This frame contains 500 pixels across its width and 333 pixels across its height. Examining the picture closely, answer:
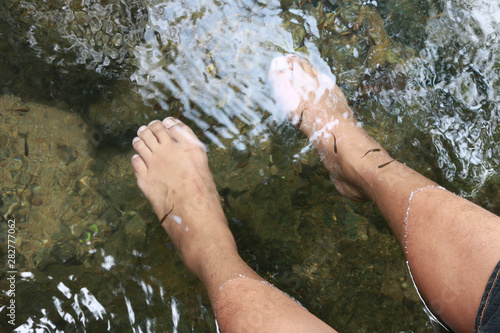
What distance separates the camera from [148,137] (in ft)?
7.27

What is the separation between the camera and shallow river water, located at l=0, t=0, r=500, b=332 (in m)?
1.89

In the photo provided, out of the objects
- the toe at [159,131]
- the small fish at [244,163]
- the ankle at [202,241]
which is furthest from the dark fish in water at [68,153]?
the small fish at [244,163]

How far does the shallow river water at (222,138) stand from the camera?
1887mm

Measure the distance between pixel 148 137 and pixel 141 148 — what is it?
77 mm

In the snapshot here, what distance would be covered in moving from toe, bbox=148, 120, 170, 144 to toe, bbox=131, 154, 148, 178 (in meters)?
0.15

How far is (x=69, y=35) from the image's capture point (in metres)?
2.19

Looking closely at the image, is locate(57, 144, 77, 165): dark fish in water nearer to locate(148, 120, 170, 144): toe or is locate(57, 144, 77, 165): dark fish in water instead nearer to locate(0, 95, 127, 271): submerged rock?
locate(0, 95, 127, 271): submerged rock

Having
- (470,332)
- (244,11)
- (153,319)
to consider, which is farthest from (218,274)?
(244,11)

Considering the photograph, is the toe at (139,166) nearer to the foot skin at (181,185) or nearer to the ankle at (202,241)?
the foot skin at (181,185)

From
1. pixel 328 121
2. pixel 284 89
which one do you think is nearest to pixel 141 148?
pixel 284 89

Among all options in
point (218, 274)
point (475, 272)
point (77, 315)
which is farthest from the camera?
point (77, 315)

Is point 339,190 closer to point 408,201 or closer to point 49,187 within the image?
point 408,201

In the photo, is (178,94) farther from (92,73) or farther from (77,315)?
(77,315)

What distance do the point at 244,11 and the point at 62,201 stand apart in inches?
59.4
